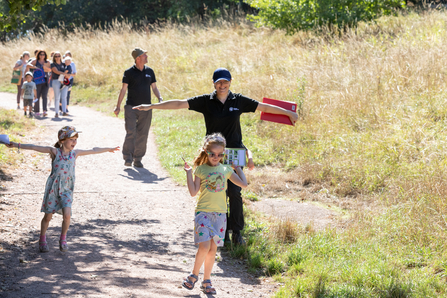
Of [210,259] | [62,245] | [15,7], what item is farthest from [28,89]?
[210,259]

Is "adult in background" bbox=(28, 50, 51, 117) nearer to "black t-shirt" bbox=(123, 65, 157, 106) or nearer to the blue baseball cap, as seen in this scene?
"black t-shirt" bbox=(123, 65, 157, 106)

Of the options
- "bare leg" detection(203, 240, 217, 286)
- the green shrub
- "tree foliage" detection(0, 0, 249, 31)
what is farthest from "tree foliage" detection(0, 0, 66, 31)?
"tree foliage" detection(0, 0, 249, 31)

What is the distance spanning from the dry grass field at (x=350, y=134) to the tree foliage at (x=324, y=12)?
1.50 ft

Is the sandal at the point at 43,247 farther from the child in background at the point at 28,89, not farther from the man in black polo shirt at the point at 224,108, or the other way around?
the child in background at the point at 28,89

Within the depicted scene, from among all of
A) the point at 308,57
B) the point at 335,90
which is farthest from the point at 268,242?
the point at 308,57

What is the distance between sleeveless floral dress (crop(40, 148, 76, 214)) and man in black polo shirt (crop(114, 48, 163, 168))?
3338 mm

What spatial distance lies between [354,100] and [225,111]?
18.5 ft

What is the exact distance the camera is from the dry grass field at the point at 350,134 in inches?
191

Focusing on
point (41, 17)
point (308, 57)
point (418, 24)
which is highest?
point (41, 17)

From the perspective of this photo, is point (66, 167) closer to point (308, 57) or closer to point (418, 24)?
point (308, 57)

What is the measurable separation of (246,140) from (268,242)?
16.7 ft

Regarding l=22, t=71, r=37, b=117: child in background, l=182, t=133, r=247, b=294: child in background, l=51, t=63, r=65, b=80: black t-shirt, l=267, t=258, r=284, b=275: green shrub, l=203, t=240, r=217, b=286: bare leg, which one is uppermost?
l=51, t=63, r=65, b=80: black t-shirt

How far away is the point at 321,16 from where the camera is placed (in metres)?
A: 15.7

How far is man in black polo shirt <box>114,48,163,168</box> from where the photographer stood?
845 centimetres
